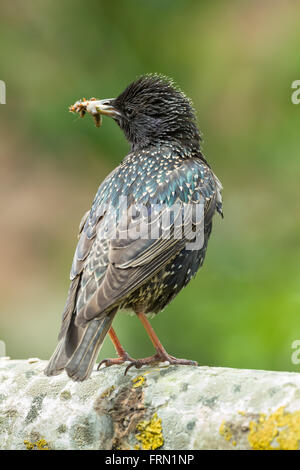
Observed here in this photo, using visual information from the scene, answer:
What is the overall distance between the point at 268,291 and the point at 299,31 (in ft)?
7.72

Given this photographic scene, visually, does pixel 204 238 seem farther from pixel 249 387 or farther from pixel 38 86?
pixel 38 86

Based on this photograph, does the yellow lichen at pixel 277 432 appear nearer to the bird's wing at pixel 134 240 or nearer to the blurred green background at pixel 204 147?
the bird's wing at pixel 134 240

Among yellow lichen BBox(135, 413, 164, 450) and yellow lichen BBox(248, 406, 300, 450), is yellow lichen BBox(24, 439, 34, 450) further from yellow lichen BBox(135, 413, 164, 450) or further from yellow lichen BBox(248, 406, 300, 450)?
yellow lichen BBox(248, 406, 300, 450)

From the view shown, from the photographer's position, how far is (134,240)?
3.64 meters

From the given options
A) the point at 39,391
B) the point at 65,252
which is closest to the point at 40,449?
the point at 39,391

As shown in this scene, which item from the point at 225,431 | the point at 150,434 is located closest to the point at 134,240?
the point at 150,434

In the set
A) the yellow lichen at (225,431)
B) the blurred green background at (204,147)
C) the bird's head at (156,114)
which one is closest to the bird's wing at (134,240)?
the bird's head at (156,114)

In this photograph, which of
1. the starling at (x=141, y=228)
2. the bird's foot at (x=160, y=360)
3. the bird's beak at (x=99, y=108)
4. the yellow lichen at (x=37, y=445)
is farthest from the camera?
the bird's beak at (x=99, y=108)

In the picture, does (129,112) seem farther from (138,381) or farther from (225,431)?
(225,431)

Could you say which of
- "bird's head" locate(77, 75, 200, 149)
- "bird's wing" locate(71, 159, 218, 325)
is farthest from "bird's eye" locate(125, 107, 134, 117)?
"bird's wing" locate(71, 159, 218, 325)

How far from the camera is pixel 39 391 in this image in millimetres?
3258

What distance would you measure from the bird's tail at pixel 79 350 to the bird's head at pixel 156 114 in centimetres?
130

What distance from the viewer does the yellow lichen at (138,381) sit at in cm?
317

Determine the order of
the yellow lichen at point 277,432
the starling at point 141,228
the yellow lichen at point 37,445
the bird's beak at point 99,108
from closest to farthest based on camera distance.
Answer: the yellow lichen at point 277,432 < the yellow lichen at point 37,445 < the starling at point 141,228 < the bird's beak at point 99,108
